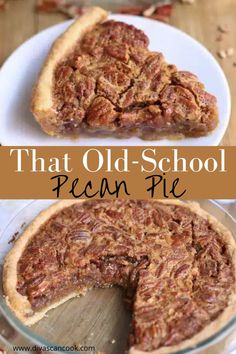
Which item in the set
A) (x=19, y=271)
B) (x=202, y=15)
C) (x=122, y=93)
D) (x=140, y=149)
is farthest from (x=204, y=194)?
(x=202, y=15)

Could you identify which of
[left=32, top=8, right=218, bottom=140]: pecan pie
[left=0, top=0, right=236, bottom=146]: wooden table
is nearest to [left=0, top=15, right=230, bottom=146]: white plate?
[left=32, top=8, right=218, bottom=140]: pecan pie

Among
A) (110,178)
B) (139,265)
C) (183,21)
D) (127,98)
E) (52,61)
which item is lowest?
(139,265)

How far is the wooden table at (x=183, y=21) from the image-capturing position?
2941 mm

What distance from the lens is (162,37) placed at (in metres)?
2.74

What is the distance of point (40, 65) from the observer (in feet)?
8.73

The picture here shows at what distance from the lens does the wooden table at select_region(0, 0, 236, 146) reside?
2.94 meters

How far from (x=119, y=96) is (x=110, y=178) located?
1.01 feet

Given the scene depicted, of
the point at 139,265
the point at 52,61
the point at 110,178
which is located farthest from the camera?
the point at 52,61

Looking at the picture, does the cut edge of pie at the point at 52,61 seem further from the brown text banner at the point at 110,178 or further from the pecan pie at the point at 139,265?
the pecan pie at the point at 139,265

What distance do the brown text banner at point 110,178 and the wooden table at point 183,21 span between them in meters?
0.67

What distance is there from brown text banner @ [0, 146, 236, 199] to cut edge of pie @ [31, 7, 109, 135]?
0.16 metres

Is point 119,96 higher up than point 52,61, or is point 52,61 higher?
point 52,61

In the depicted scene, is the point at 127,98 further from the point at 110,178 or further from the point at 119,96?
the point at 110,178

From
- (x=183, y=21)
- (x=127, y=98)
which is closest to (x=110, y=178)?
(x=127, y=98)
